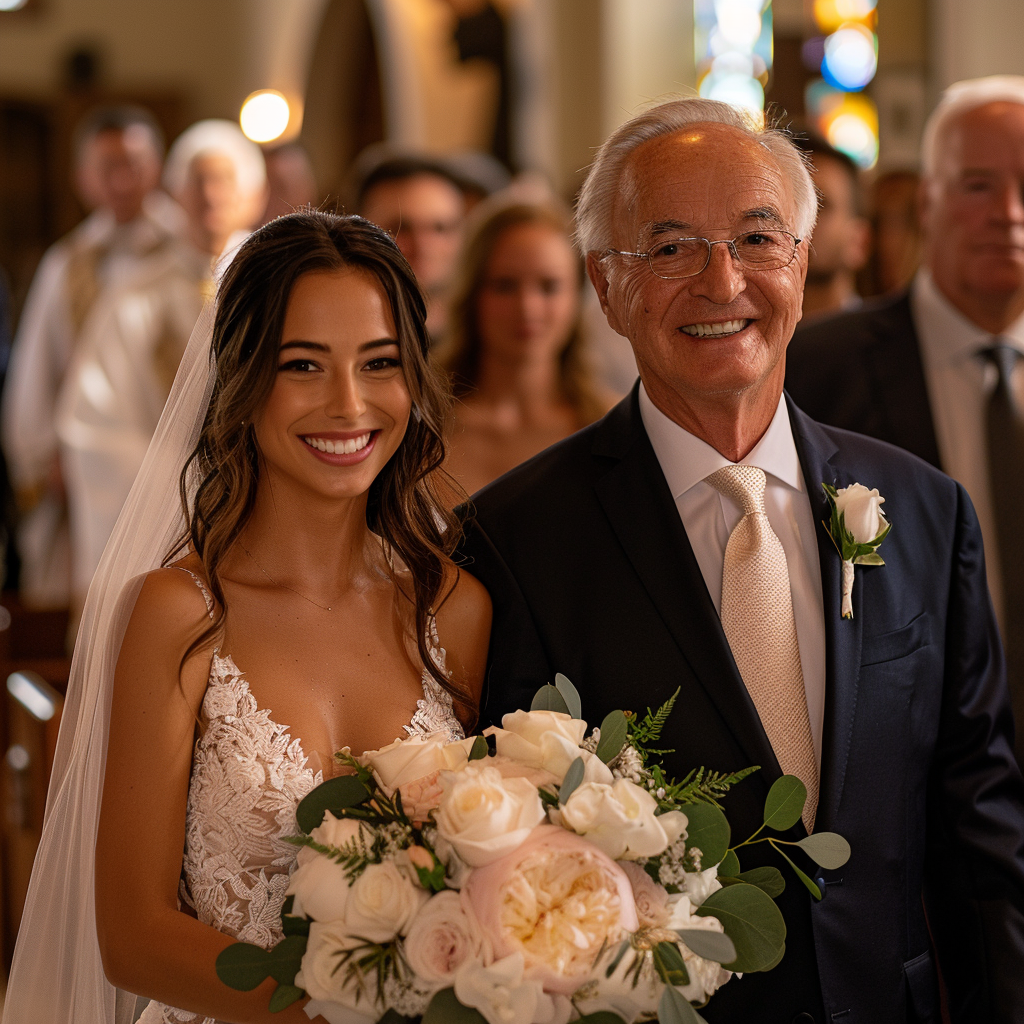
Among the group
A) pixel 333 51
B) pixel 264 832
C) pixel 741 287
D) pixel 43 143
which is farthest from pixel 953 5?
pixel 43 143

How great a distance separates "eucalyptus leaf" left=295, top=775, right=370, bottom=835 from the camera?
6.03 ft

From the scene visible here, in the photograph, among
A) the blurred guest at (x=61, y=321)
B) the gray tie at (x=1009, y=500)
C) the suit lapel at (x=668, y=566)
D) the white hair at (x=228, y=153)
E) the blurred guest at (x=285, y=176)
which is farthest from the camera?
the blurred guest at (x=285, y=176)

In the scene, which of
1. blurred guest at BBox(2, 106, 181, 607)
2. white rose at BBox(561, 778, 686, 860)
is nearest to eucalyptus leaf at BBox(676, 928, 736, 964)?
white rose at BBox(561, 778, 686, 860)

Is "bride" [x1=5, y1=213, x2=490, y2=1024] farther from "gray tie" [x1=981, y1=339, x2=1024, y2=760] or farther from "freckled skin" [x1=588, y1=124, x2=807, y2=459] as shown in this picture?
"gray tie" [x1=981, y1=339, x2=1024, y2=760]

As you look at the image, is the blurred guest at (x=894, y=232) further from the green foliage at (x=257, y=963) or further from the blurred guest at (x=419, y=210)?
the green foliage at (x=257, y=963)

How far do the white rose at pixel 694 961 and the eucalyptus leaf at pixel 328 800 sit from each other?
0.44 m

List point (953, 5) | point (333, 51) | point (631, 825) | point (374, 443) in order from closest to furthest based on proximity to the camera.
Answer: point (631, 825)
point (374, 443)
point (953, 5)
point (333, 51)

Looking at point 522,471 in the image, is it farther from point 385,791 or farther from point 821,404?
point 821,404

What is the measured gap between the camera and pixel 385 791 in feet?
6.00

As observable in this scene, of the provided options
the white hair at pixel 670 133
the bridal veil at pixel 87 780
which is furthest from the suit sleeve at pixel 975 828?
the bridal veil at pixel 87 780

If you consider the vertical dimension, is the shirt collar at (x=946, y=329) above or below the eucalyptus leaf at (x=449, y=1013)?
above

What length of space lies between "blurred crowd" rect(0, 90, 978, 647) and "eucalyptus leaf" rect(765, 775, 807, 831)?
933mm

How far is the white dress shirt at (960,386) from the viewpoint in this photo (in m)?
3.13

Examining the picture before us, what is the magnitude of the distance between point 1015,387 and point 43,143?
42.9ft
